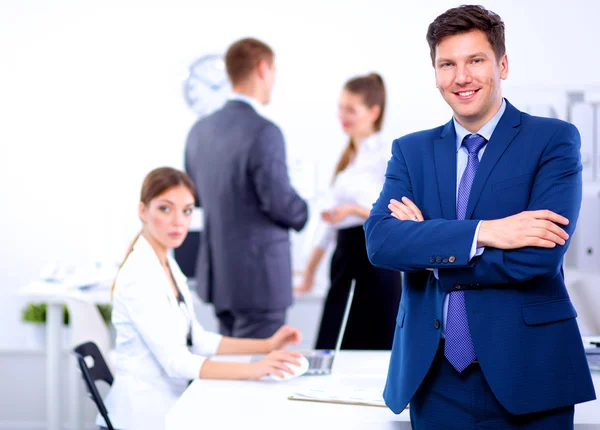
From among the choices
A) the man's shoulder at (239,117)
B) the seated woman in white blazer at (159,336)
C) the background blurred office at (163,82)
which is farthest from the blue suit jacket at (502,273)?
the background blurred office at (163,82)

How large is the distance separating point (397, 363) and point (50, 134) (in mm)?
3463

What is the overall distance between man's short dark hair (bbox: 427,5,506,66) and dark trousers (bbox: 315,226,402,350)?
5.67 feet

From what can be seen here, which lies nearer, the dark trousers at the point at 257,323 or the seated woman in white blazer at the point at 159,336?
the seated woman in white blazer at the point at 159,336

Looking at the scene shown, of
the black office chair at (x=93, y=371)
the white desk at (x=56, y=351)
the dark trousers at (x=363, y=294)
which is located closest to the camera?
the black office chair at (x=93, y=371)

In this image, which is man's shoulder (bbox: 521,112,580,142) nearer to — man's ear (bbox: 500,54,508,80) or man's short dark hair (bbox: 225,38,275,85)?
man's ear (bbox: 500,54,508,80)

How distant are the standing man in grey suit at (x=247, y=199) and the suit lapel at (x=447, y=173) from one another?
5.65ft

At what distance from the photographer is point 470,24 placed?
150 centimetres

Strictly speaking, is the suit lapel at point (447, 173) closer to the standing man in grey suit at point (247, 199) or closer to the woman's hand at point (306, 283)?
the standing man in grey suit at point (247, 199)

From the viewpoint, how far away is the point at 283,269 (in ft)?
Answer: 11.2

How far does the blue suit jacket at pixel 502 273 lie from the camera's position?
1.41m

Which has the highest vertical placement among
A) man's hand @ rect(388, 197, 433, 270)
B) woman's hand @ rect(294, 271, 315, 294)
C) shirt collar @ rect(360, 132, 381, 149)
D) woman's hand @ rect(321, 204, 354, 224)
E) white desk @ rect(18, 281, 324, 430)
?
shirt collar @ rect(360, 132, 381, 149)

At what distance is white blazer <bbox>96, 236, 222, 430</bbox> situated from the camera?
2.05 metres

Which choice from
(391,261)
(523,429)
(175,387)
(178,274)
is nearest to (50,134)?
(178,274)

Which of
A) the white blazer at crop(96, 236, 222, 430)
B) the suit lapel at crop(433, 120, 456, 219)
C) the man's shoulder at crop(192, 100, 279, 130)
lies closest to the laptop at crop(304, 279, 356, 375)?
the white blazer at crop(96, 236, 222, 430)
